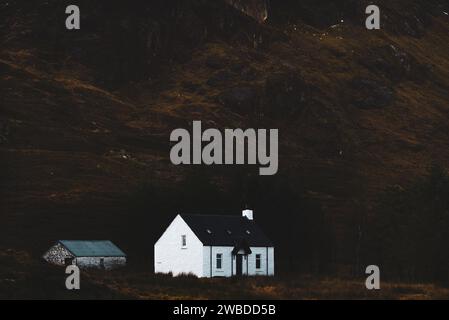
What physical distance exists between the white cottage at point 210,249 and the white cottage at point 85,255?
288 inches

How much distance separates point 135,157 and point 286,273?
213ft

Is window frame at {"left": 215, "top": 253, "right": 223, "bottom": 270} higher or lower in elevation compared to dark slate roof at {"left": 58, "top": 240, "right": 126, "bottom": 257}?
lower

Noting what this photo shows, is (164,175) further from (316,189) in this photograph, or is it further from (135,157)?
(316,189)

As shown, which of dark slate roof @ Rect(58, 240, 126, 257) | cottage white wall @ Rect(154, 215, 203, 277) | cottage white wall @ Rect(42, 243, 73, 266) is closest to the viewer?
cottage white wall @ Rect(154, 215, 203, 277)

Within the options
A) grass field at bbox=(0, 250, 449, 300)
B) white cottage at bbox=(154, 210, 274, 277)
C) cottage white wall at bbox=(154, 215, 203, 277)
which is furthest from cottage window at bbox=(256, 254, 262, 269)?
cottage white wall at bbox=(154, 215, 203, 277)

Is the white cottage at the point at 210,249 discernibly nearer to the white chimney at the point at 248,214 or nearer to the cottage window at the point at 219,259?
the cottage window at the point at 219,259

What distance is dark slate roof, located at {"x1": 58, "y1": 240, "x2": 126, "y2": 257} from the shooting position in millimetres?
82375

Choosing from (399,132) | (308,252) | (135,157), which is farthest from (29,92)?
(308,252)

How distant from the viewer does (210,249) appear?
2918 inches

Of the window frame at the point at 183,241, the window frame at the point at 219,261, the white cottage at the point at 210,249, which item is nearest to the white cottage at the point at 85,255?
the white cottage at the point at 210,249

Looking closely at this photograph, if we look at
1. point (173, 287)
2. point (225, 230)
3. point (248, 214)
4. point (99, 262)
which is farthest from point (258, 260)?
point (173, 287)

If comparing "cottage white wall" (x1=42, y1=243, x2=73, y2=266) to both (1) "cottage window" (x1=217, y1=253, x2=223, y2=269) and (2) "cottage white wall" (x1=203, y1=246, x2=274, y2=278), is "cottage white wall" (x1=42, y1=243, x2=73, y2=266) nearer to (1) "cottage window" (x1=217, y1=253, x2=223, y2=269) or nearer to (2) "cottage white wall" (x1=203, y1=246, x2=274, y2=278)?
(2) "cottage white wall" (x1=203, y1=246, x2=274, y2=278)

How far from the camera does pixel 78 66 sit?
195000 mm

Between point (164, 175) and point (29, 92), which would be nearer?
point (164, 175)
